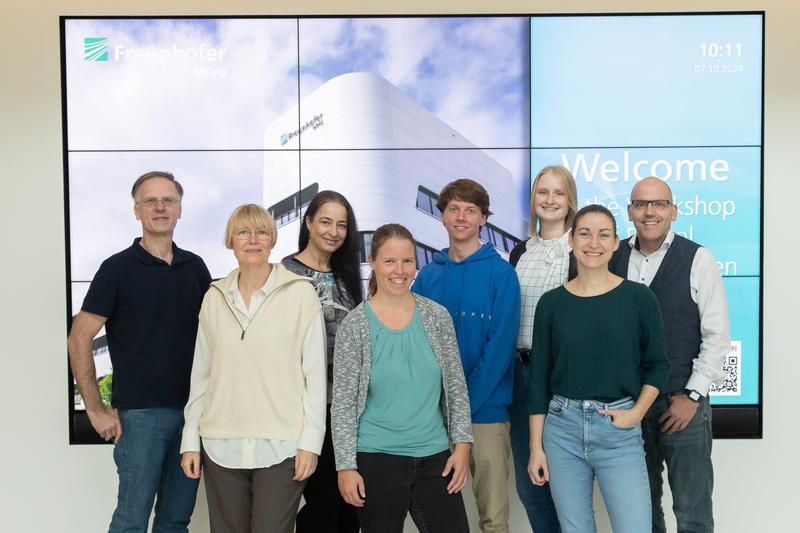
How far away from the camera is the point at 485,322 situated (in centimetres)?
251

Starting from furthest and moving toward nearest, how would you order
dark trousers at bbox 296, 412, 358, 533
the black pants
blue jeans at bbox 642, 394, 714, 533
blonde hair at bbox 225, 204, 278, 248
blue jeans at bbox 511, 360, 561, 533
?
blue jeans at bbox 511, 360, 561, 533
blue jeans at bbox 642, 394, 714, 533
dark trousers at bbox 296, 412, 358, 533
blonde hair at bbox 225, 204, 278, 248
the black pants

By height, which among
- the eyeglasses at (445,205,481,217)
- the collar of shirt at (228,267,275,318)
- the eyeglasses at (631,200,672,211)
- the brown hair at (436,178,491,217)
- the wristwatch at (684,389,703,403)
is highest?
the brown hair at (436,178,491,217)

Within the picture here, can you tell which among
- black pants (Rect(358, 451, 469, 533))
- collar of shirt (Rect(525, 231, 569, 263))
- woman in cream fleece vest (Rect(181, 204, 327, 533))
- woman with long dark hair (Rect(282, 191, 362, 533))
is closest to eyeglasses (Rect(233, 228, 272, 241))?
woman in cream fleece vest (Rect(181, 204, 327, 533))

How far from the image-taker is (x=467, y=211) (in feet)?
8.48

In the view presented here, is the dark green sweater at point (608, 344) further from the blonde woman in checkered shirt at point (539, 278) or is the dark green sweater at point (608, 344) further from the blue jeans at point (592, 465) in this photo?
the blonde woman in checkered shirt at point (539, 278)

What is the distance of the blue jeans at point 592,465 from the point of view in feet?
7.26

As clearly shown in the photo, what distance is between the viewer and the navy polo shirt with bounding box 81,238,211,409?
248 centimetres

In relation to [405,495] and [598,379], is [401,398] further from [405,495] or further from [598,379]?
[598,379]

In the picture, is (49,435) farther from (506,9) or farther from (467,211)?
(506,9)

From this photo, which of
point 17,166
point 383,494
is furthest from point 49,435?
point 383,494

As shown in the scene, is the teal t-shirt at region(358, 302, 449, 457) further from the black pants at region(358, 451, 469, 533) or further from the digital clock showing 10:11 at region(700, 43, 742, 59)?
the digital clock showing 10:11 at region(700, 43, 742, 59)

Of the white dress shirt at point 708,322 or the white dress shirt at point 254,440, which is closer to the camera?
the white dress shirt at point 254,440

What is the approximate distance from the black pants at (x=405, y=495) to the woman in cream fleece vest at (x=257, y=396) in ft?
0.72

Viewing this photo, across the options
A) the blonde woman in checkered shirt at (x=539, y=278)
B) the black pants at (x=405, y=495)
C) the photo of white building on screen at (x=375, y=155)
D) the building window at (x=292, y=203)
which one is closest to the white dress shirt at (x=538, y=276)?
the blonde woman in checkered shirt at (x=539, y=278)
